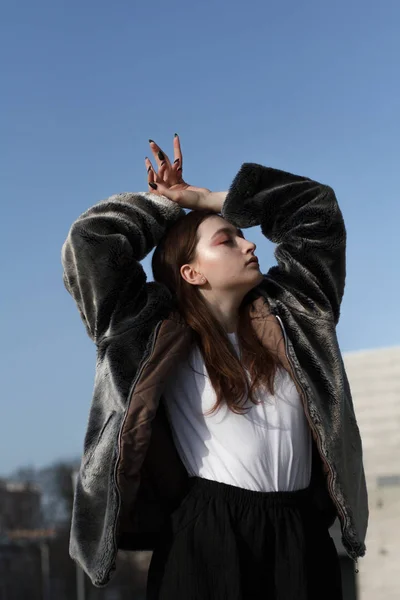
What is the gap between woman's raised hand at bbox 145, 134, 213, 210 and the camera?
3.60 m

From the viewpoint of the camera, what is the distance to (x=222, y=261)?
3426mm

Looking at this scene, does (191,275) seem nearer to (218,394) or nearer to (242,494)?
(218,394)

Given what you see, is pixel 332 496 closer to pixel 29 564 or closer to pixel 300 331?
pixel 300 331

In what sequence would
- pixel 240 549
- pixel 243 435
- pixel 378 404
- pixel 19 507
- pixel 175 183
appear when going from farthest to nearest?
pixel 19 507, pixel 378 404, pixel 175 183, pixel 243 435, pixel 240 549

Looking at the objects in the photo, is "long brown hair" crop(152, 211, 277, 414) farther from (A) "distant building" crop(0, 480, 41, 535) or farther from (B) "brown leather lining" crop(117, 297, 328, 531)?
(A) "distant building" crop(0, 480, 41, 535)

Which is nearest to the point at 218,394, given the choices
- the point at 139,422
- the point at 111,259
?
the point at 139,422

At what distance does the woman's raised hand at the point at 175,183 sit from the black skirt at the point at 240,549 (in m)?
1.00

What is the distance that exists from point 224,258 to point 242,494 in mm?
794

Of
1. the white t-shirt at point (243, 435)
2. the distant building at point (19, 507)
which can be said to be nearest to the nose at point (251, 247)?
A: the white t-shirt at point (243, 435)

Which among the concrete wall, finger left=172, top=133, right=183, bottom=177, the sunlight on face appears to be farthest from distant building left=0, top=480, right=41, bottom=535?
the sunlight on face

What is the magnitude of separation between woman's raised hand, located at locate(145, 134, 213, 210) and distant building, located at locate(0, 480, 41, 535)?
54.6 m

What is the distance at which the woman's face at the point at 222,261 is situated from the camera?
3416 mm

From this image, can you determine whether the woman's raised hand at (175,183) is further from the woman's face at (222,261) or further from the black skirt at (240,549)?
the black skirt at (240,549)

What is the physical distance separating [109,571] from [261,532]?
0.48 meters
